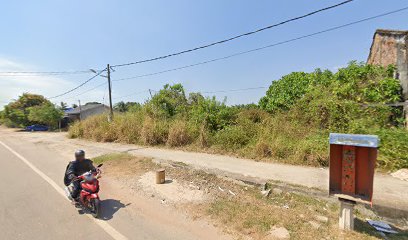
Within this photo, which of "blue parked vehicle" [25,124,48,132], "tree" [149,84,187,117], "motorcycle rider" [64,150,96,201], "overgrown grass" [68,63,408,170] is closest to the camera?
"motorcycle rider" [64,150,96,201]

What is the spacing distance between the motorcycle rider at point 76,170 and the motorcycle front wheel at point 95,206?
517mm

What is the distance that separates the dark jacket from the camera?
4.74 metres

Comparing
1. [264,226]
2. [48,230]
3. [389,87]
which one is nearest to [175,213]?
[264,226]

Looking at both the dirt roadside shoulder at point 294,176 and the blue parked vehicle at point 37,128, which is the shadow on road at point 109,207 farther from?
the blue parked vehicle at point 37,128

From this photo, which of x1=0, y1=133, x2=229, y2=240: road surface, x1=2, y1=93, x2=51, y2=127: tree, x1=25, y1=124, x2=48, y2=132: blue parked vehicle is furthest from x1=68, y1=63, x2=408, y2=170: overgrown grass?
x1=2, y1=93, x2=51, y2=127: tree

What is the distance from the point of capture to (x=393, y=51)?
952 cm

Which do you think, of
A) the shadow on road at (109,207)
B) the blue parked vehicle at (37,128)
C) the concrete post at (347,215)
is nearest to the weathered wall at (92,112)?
the blue parked vehicle at (37,128)

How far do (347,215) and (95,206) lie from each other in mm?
4270

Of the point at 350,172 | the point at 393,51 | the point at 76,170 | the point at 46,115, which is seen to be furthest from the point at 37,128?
the point at 393,51

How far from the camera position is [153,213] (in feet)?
14.3

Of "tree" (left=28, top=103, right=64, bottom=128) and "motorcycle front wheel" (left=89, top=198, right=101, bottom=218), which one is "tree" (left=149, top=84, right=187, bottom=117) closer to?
"motorcycle front wheel" (left=89, top=198, right=101, bottom=218)

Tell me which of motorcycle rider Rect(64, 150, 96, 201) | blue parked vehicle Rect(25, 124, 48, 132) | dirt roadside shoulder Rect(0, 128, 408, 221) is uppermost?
motorcycle rider Rect(64, 150, 96, 201)

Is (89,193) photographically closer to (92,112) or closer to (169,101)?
(169,101)

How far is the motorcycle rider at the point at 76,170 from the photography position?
4668 millimetres
